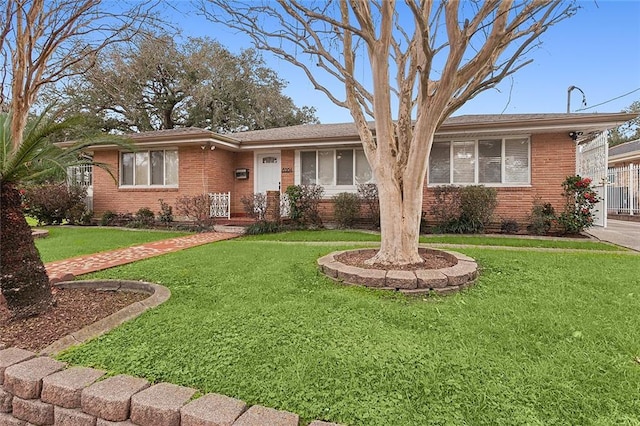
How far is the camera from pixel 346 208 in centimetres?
1109

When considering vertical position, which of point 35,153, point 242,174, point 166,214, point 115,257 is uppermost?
point 242,174

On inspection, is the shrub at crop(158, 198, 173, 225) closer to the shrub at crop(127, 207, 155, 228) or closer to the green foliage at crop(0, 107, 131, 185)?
the shrub at crop(127, 207, 155, 228)

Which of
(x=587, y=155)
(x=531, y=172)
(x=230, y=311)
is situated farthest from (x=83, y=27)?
(x=587, y=155)

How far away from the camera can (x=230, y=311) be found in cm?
354

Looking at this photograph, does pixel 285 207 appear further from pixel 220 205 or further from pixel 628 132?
pixel 628 132

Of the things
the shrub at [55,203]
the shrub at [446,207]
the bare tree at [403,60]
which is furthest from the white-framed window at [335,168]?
the shrub at [55,203]

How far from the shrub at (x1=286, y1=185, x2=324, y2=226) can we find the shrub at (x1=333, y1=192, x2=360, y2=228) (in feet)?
1.97

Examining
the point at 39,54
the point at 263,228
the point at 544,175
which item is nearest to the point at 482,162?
the point at 544,175

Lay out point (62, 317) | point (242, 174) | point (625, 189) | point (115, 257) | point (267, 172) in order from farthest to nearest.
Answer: point (625, 189) < point (242, 174) < point (267, 172) < point (115, 257) < point (62, 317)

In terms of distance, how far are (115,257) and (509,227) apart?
9.91 metres

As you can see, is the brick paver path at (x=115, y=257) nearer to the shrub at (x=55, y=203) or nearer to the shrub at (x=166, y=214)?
the shrub at (x=166, y=214)

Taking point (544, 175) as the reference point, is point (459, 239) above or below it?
below

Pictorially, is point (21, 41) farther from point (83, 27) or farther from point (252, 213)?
point (252, 213)

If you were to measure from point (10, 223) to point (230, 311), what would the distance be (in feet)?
7.35
